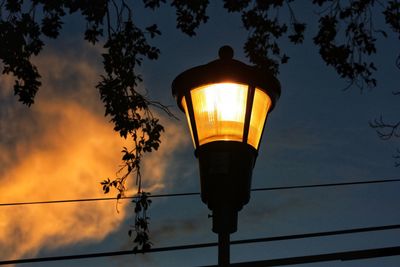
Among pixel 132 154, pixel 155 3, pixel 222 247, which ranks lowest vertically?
pixel 222 247

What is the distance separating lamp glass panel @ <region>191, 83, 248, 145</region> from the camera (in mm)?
4215

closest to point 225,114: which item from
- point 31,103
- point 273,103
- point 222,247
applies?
point 273,103

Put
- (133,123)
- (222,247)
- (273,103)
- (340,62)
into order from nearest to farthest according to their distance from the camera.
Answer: (222,247) < (273,103) < (340,62) < (133,123)

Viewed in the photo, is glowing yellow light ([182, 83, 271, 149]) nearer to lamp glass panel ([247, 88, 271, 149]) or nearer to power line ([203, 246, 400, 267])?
lamp glass panel ([247, 88, 271, 149])

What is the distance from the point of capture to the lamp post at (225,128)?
4.24 metres

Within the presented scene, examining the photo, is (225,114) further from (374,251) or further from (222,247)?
(374,251)

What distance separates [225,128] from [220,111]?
15 centimetres

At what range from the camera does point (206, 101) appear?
14.1 feet

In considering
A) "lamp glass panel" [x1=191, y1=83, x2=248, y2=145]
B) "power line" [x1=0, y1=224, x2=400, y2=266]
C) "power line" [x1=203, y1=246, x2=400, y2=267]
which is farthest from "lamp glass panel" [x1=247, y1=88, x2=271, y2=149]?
"power line" [x1=0, y1=224, x2=400, y2=266]

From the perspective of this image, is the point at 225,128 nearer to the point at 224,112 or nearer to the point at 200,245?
the point at 224,112

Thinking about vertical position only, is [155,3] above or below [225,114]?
above

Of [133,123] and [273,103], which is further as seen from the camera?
[133,123]

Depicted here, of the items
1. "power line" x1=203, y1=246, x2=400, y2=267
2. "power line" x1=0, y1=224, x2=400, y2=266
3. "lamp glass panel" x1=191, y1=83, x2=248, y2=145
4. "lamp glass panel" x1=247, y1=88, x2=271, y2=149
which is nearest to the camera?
"lamp glass panel" x1=191, y1=83, x2=248, y2=145

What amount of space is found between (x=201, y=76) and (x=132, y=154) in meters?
3.01
